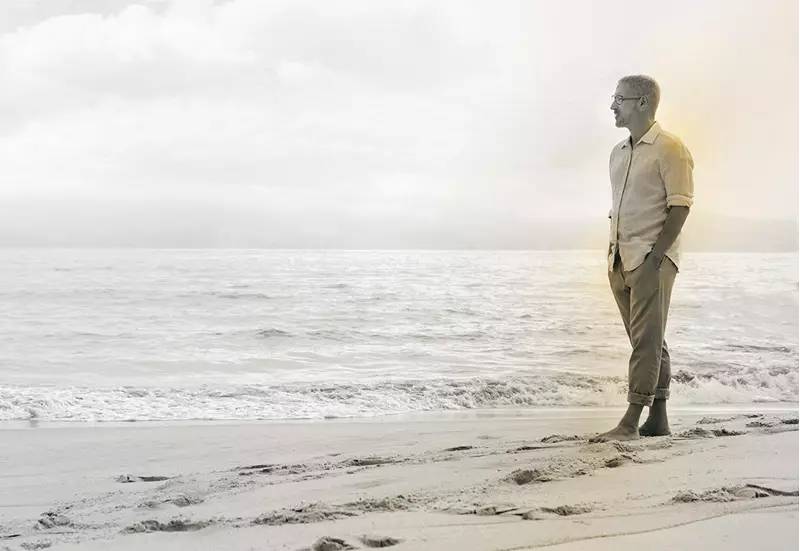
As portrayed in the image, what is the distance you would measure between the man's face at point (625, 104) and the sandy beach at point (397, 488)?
86 centimetres

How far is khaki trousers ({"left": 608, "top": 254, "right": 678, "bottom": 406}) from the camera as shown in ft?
6.14

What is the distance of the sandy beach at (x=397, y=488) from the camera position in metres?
1.43

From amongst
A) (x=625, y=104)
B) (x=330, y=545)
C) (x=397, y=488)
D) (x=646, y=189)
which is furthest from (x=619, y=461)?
(x=625, y=104)

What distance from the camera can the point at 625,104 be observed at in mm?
1922

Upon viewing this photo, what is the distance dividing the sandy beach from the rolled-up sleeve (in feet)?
2.11

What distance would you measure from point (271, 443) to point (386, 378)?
118 centimetres

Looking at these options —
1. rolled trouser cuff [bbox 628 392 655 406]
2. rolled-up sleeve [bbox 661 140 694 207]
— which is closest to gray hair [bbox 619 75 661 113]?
rolled-up sleeve [bbox 661 140 694 207]

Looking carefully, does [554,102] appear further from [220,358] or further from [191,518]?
[191,518]

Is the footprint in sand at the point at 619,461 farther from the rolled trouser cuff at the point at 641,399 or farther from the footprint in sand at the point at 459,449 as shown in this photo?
the footprint in sand at the point at 459,449

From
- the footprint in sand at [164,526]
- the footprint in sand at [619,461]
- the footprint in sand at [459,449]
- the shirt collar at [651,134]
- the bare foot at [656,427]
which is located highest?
the shirt collar at [651,134]

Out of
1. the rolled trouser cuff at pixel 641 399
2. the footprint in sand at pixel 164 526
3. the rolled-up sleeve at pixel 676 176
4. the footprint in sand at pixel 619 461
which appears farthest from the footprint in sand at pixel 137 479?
the rolled-up sleeve at pixel 676 176

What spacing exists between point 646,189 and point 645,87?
0.91 ft

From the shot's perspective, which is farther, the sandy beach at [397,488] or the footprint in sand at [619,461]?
the footprint in sand at [619,461]

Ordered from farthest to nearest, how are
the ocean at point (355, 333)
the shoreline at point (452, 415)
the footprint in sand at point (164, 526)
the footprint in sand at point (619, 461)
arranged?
the ocean at point (355, 333) → the shoreline at point (452, 415) → the footprint in sand at point (619, 461) → the footprint in sand at point (164, 526)
